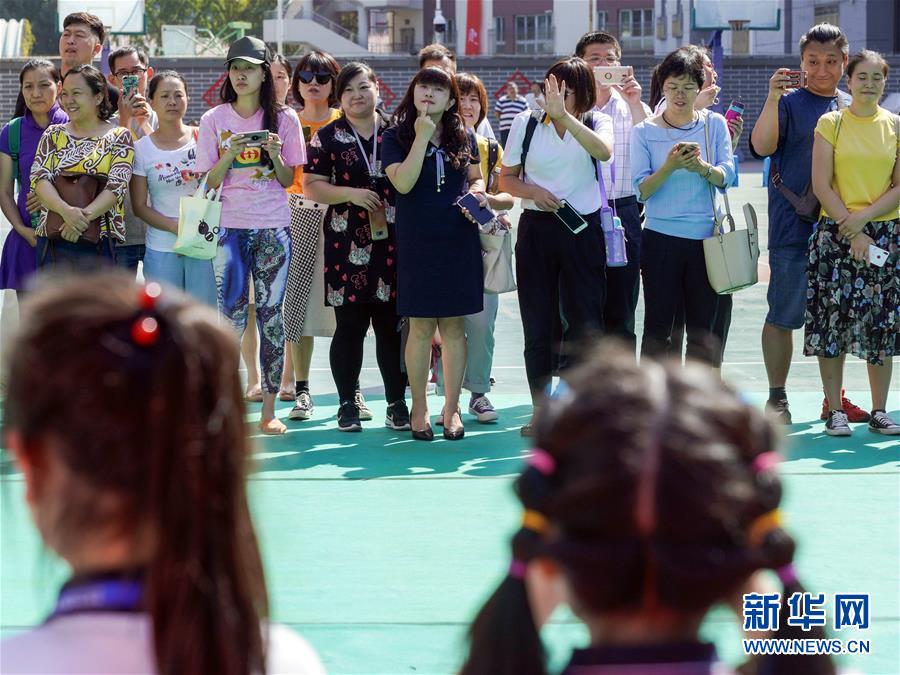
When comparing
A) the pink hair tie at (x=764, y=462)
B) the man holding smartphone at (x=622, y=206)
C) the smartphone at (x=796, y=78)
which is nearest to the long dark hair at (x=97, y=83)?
the man holding smartphone at (x=622, y=206)

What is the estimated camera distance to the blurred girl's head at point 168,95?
21.2ft

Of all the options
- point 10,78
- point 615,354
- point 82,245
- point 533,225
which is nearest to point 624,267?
point 533,225

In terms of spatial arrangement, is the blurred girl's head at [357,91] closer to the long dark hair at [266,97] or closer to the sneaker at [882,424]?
the long dark hair at [266,97]

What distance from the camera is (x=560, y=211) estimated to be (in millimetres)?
6379

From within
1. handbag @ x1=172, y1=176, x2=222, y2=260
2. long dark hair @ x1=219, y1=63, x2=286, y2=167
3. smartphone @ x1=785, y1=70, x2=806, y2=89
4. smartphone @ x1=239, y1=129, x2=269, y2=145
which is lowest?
handbag @ x1=172, y1=176, x2=222, y2=260

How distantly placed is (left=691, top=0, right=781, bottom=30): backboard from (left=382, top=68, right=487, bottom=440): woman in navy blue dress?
21.6 metres

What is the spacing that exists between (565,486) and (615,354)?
0.19 metres

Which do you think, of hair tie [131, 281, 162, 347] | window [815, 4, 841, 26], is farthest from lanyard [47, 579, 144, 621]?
window [815, 4, 841, 26]

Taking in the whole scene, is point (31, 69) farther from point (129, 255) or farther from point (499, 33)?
point (499, 33)

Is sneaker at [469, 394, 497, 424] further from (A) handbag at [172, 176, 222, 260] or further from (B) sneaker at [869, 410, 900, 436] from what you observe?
(B) sneaker at [869, 410, 900, 436]

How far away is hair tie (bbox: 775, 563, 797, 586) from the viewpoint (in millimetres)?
1517

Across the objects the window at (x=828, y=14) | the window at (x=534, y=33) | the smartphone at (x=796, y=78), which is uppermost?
the window at (x=534, y=33)

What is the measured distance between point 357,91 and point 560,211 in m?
1.15

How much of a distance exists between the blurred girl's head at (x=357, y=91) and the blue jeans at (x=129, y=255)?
1.33 meters
